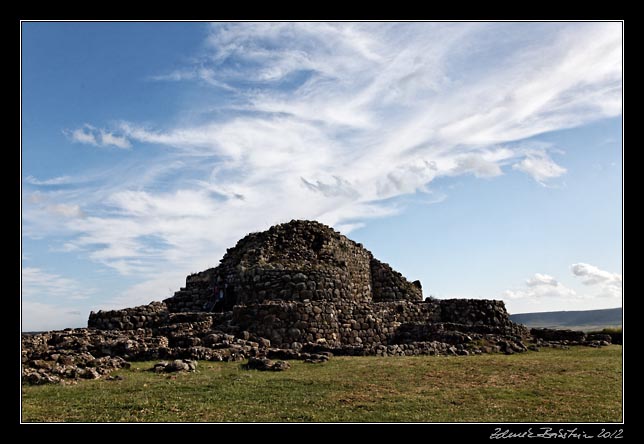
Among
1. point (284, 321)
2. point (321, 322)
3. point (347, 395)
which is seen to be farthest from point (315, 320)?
point (347, 395)

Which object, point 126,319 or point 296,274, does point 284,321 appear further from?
point 126,319

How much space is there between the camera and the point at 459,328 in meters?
29.2

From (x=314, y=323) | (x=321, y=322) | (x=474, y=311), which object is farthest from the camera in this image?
(x=474, y=311)

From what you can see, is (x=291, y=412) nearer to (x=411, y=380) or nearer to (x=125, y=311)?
(x=411, y=380)

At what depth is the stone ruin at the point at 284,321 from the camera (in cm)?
2000

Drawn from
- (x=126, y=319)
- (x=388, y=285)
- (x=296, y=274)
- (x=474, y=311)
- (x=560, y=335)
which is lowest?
(x=560, y=335)

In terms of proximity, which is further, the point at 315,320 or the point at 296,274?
the point at 296,274

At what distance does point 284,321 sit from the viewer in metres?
24.6

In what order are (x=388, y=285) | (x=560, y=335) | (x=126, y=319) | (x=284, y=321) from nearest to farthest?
(x=284, y=321) → (x=126, y=319) → (x=560, y=335) → (x=388, y=285)

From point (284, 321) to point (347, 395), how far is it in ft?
36.2

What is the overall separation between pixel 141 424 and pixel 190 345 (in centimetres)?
1101

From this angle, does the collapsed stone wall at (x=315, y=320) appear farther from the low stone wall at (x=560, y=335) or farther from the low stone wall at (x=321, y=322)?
the low stone wall at (x=560, y=335)

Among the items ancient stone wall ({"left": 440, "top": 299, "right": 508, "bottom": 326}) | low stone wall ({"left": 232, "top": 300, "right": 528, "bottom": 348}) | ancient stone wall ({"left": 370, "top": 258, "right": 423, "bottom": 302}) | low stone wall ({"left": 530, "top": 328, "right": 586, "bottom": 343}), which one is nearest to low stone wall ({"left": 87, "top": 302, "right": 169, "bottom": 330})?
low stone wall ({"left": 232, "top": 300, "right": 528, "bottom": 348})

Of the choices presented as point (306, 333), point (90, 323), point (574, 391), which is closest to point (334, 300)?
point (306, 333)
